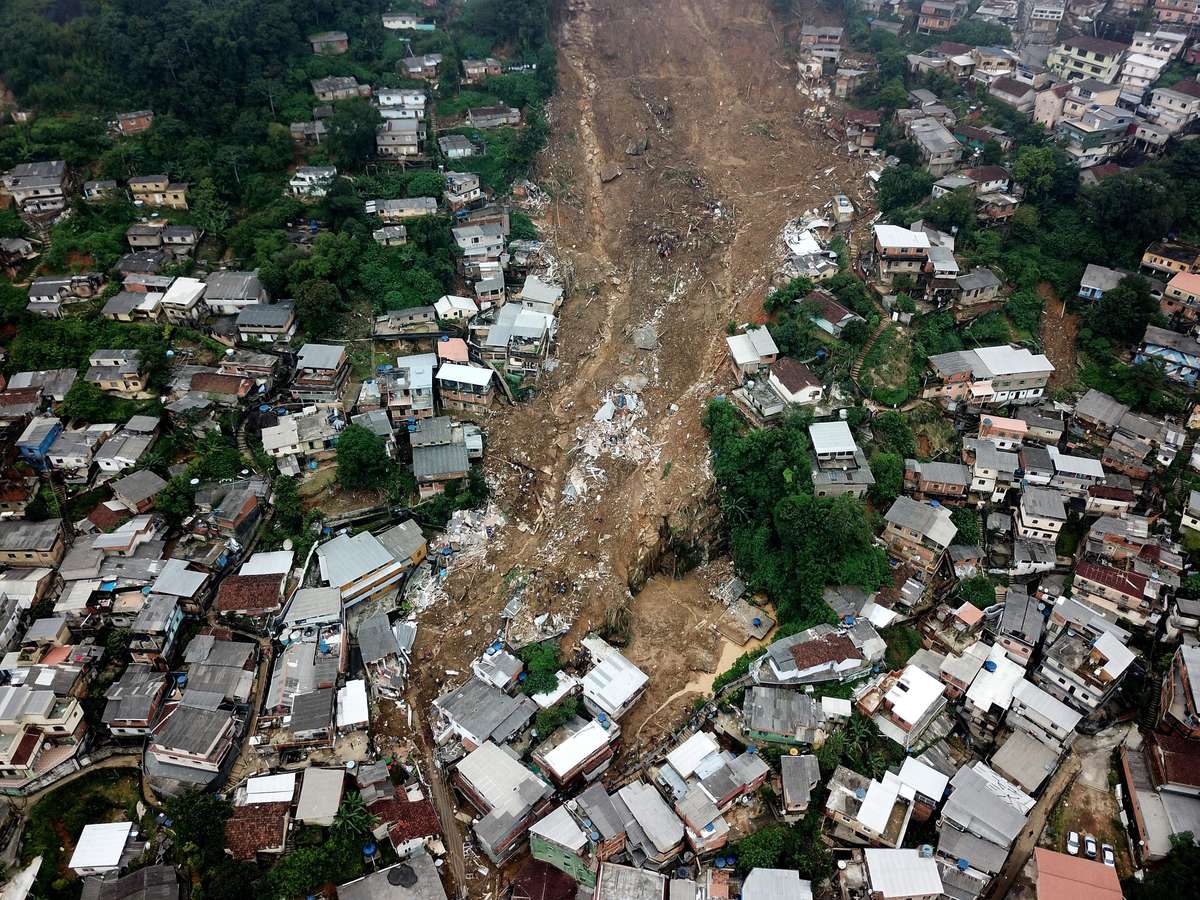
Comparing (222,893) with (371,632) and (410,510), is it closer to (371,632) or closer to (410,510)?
(371,632)

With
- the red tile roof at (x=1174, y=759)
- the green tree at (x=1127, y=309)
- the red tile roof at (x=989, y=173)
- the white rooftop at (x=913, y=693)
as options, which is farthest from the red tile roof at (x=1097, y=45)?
the white rooftop at (x=913, y=693)

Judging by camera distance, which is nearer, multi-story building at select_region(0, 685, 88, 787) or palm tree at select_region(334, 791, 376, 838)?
palm tree at select_region(334, 791, 376, 838)

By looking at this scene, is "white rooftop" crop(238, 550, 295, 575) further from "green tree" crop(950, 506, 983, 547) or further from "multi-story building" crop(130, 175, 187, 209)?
"green tree" crop(950, 506, 983, 547)

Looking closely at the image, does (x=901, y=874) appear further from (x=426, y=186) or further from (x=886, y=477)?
(x=426, y=186)

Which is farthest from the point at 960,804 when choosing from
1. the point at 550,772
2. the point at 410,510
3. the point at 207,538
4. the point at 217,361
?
the point at 217,361

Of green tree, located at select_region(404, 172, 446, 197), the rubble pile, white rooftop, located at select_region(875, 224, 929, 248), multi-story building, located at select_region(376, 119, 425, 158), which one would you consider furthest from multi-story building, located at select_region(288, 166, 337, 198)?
white rooftop, located at select_region(875, 224, 929, 248)

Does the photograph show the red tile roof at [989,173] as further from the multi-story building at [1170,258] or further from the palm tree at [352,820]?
the palm tree at [352,820]

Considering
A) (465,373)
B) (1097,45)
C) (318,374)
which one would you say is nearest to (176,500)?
(318,374)
